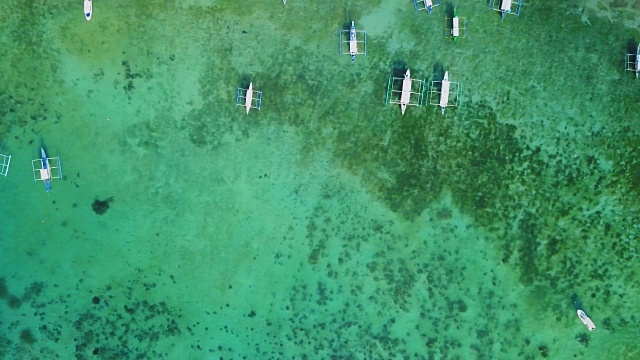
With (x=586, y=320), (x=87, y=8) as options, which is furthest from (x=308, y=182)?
(x=586, y=320)

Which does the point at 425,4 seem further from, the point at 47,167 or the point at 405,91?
the point at 47,167

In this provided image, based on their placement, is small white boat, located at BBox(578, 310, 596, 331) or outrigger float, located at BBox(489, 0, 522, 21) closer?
small white boat, located at BBox(578, 310, 596, 331)

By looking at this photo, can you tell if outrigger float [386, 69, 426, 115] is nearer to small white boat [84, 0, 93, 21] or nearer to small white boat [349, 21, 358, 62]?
small white boat [349, 21, 358, 62]

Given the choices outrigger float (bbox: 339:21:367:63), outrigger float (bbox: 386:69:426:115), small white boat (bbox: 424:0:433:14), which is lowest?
outrigger float (bbox: 386:69:426:115)

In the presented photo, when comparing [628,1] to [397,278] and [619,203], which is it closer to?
[619,203]

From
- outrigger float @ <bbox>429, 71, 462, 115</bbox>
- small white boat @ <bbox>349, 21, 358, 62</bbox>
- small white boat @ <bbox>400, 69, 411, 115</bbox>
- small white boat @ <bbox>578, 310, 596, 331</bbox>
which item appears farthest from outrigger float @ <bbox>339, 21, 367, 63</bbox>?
A: small white boat @ <bbox>578, 310, 596, 331</bbox>

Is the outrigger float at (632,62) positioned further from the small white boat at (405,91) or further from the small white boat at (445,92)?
the small white boat at (405,91)

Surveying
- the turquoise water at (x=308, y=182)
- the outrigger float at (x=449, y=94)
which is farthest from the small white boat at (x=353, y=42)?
the outrigger float at (x=449, y=94)
